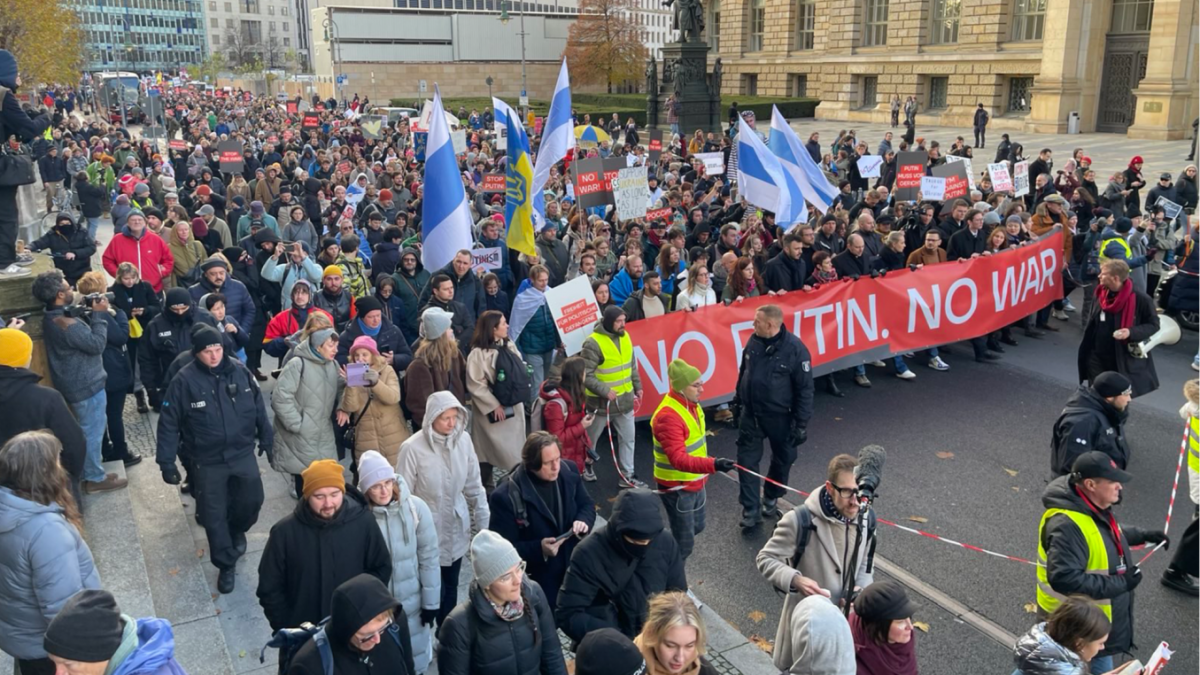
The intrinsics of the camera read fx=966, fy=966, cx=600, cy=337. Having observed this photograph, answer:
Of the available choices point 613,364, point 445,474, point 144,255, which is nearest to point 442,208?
point 613,364

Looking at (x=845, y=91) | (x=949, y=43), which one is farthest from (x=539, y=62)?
(x=949, y=43)

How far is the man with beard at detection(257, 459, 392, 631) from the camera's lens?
14.8ft

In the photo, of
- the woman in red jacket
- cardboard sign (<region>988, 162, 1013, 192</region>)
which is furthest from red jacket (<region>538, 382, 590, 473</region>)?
cardboard sign (<region>988, 162, 1013, 192</region>)

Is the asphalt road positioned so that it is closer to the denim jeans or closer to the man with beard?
the man with beard

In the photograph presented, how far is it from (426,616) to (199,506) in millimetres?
2024

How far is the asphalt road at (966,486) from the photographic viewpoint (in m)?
6.11

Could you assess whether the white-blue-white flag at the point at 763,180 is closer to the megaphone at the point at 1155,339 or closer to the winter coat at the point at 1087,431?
the megaphone at the point at 1155,339

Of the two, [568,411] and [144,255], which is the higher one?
[144,255]

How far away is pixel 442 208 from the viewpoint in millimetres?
9570

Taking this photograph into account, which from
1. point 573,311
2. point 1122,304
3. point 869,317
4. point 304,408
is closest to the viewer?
point 304,408

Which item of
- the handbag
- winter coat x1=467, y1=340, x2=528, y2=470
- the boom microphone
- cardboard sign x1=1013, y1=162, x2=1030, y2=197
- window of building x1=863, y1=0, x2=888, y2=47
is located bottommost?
winter coat x1=467, y1=340, x2=528, y2=470

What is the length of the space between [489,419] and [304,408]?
142cm

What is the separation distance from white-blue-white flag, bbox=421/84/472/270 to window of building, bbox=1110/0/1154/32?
33.0 metres

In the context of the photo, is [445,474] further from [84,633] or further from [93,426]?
[93,426]
